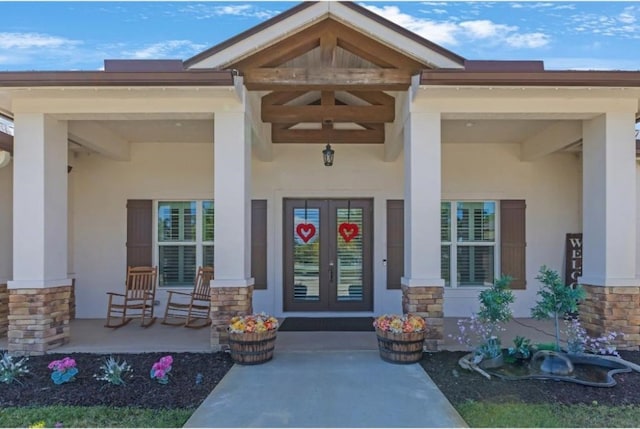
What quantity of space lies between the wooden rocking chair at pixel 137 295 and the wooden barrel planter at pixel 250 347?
3.04 m

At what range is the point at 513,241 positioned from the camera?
333 inches

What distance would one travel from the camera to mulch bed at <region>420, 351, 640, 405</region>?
4.11m

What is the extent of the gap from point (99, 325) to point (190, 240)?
2.08m

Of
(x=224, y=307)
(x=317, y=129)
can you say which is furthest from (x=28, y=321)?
(x=317, y=129)

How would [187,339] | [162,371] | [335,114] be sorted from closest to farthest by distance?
[162,371] < [187,339] < [335,114]

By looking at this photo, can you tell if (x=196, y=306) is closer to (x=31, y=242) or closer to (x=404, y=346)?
(x=31, y=242)

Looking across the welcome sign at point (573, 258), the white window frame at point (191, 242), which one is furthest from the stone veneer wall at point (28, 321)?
the welcome sign at point (573, 258)

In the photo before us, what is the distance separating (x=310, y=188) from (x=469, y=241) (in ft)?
10.4

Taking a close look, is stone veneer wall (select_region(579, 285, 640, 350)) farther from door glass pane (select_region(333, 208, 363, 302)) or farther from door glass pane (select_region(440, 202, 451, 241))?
door glass pane (select_region(333, 208, 363, 302))

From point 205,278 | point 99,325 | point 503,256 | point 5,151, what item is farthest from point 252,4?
point 503,256

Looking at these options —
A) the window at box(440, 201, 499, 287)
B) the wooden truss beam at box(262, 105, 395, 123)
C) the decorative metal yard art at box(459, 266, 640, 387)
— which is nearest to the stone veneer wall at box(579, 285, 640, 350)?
the decorative metal yard art at box(459, 266, 640, 387)

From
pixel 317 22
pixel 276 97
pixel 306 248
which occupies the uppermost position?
pixel 317 22

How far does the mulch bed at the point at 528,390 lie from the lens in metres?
4.11

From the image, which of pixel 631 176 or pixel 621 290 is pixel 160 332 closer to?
pixel 621 290
